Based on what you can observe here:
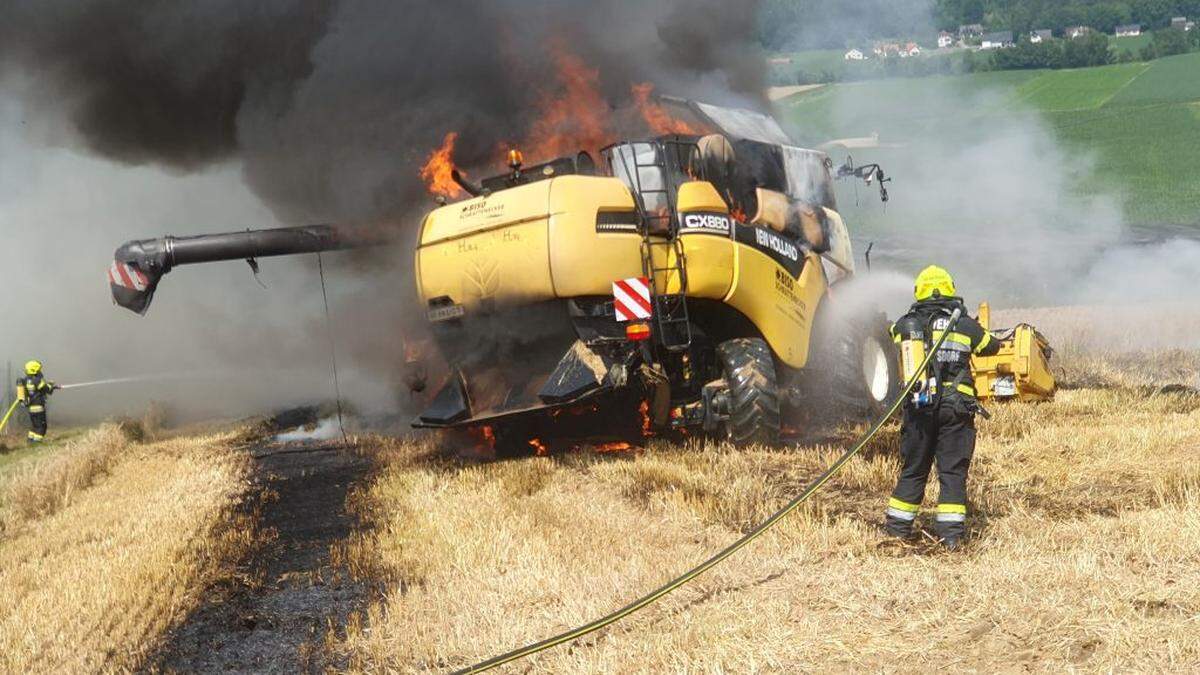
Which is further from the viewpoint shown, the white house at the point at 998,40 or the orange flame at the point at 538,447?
the white house at the point at 998,40

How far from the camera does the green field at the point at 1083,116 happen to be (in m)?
26.7

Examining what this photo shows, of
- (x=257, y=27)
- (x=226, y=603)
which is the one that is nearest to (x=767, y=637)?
(x=226, y=603)

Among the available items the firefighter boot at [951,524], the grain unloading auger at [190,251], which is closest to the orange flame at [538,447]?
the grain unloading auger at [190,251]

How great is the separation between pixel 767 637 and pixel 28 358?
22987 millimetres

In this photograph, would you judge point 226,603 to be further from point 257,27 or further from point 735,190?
point 257,27

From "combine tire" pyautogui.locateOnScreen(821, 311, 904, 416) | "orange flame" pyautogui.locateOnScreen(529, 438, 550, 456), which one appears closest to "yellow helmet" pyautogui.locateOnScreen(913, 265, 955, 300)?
"combine tire" pyautogui.locateOnScreen(821, 311, 904, 416)

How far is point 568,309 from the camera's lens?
28.4ft

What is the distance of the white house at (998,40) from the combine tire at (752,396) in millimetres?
31454

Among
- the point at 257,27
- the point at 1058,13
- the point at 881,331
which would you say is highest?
the point at 1058,13

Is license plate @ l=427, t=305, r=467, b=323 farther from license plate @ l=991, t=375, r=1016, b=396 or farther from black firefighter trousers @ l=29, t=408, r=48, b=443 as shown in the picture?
black firefighter trousers @ l=29, t=408, r=48, b=443

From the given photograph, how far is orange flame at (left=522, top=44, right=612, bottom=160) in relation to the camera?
10461 millimetres

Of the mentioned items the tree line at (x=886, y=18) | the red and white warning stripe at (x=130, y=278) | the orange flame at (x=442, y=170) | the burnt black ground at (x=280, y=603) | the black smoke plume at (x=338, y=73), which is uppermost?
the tree line at (x=886, y=18)

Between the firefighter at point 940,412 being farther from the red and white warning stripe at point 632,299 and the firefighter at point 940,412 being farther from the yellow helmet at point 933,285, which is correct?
the red and white warning stripe at point 632,299

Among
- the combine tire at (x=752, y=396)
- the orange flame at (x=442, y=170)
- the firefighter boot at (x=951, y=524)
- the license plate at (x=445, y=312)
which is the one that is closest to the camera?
the firefighter boot at (x=951, y=524)
